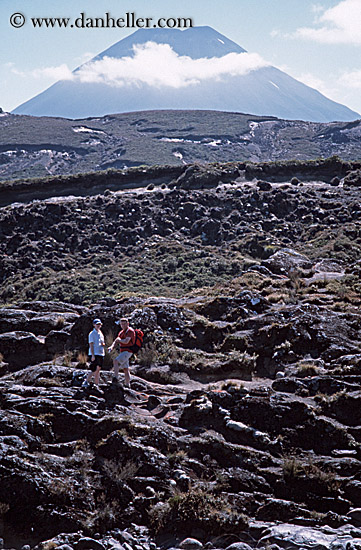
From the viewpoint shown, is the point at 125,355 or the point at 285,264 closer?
the point at 125,355

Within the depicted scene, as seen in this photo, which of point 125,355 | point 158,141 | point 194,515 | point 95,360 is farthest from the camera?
point 158,141

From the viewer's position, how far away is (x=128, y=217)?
129 ft

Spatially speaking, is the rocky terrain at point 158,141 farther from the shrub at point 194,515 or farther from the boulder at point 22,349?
the shrub at point 194,515

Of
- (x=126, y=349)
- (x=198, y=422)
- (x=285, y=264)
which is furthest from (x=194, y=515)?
(x=285, y=264)

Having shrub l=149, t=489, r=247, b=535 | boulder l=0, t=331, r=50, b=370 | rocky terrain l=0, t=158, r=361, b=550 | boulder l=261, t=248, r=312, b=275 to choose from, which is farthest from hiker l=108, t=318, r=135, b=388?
boulder l=261, t=248, r=312, b=275

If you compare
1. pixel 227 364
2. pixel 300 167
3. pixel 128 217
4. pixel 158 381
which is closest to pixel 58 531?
pixel 158 381

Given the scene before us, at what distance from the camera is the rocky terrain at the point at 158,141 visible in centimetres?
8050

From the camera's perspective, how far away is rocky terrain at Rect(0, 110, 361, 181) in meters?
80.5

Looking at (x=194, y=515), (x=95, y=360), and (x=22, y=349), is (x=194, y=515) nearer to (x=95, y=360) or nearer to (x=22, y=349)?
(x=95, y=360)

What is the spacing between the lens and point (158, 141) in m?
90.1

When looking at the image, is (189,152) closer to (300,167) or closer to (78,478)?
(300,167)

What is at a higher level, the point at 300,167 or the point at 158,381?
the point at 300,167

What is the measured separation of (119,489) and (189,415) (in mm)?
2205

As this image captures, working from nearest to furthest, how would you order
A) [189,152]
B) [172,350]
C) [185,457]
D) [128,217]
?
[185,457], [172,350], [128,217], [189,152]
